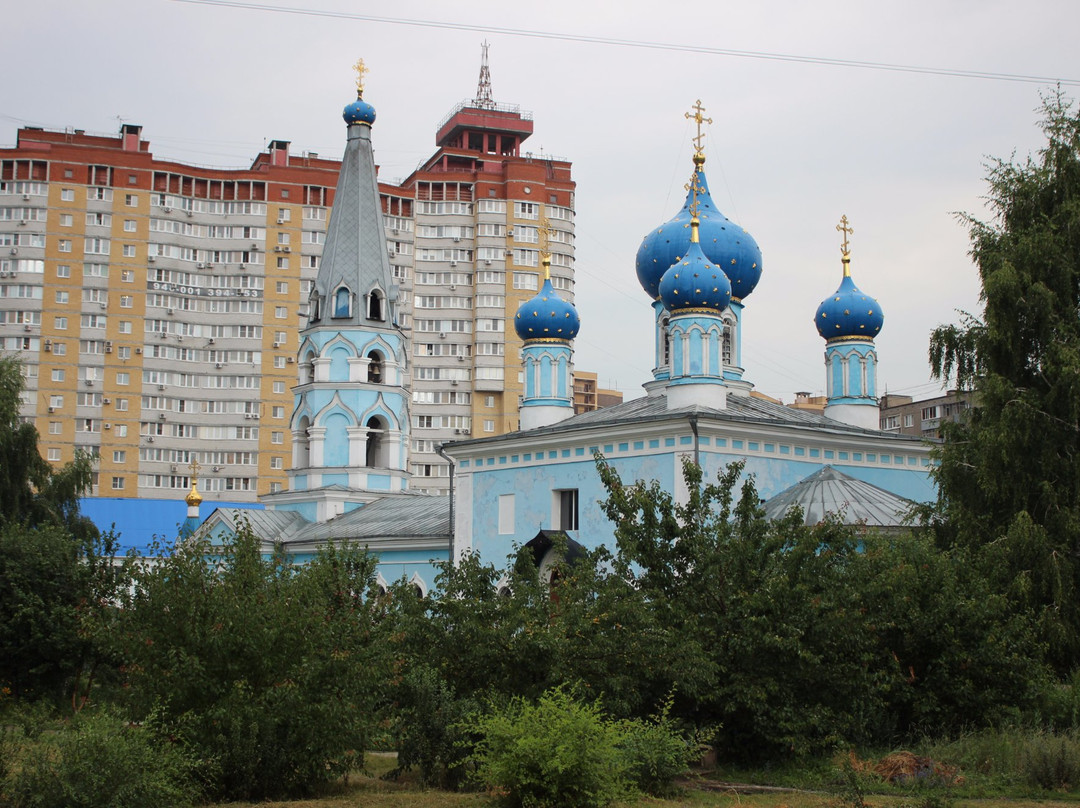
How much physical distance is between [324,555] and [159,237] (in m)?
46.1

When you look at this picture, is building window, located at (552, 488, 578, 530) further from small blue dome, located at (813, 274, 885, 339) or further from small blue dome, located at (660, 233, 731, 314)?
small blue dome, located at (813, 274, 885, 339)

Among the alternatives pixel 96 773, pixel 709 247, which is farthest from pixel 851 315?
pixel 96 773

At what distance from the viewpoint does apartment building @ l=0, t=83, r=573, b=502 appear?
54.9 meters

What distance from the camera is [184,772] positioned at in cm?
1069

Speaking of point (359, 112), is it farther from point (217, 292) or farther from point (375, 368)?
point (217, 292)

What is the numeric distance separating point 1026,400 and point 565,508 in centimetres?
821

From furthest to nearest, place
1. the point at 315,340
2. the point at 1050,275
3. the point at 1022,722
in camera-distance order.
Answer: the point at 315,340, the point at 1050,275, the point at 1022,722

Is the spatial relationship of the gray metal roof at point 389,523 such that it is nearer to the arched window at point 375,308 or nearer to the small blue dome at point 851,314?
the arched window at point 375,308

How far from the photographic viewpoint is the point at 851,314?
2497cm

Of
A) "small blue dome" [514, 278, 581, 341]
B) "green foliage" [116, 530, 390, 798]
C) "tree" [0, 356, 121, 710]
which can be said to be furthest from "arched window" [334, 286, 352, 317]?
"green foliage" [116, 530, 390, 798]

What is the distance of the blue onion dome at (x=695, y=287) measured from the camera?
21.5 m

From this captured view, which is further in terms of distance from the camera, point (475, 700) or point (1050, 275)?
point (1050, 275)

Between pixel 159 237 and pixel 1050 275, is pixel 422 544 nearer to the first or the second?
pixel 1050 275

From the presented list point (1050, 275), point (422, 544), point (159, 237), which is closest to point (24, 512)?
point (422, 544)
